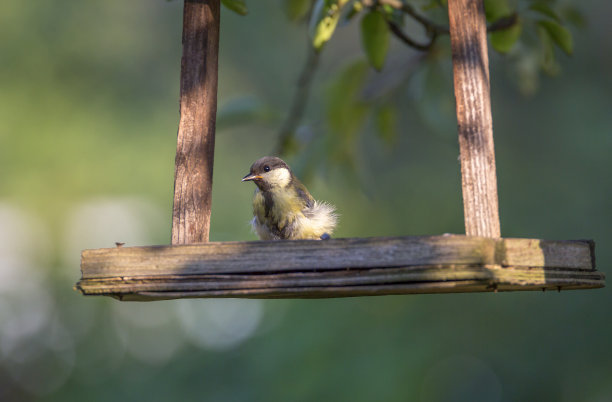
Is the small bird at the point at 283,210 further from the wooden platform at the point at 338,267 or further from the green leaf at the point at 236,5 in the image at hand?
the wooden platform at the point at 338,267

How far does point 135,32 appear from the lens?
10195 mm

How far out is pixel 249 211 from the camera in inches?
329

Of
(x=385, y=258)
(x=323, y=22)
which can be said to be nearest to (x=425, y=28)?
(x=323, y=22)

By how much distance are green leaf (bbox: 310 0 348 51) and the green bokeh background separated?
33.2 inches

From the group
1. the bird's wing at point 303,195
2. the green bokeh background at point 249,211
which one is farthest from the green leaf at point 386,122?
the bird's wing at point 303,195

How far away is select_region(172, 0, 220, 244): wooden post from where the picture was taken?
2.29 metres

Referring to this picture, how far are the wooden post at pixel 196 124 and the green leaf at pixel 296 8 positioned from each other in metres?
0.88

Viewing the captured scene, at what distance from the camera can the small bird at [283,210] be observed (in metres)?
2.86

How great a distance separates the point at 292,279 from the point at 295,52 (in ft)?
25.5

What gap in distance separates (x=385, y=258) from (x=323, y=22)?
1037 millimetres

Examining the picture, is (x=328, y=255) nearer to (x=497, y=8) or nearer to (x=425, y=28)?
(x=497, y=8)

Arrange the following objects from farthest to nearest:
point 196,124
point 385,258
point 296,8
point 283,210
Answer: point 296,8
point 283,210
point 196,124
point 385,258

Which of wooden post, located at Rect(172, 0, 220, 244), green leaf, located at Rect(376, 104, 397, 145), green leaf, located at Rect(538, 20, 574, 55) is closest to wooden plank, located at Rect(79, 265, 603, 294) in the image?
wooden post, located at Rect(172, 0, 220, 244)

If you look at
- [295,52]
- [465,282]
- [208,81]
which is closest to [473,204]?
[465,282]
